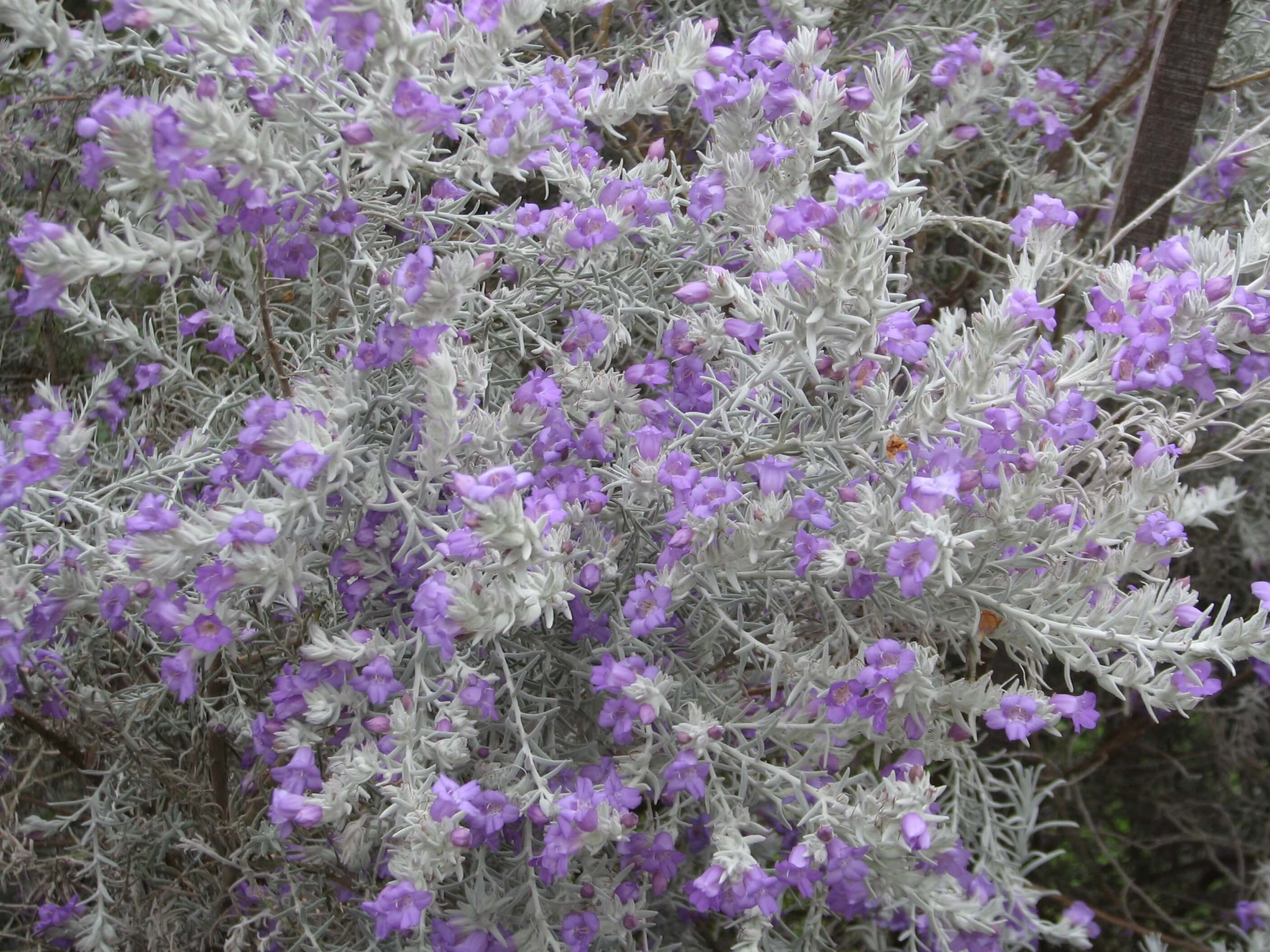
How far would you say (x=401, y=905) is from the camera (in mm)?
1651

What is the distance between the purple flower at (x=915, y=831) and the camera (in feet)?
5.39

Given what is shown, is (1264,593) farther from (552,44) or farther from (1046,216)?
(552,44)

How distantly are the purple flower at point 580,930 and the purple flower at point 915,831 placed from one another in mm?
561

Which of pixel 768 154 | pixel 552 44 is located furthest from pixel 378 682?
pixel 552 44

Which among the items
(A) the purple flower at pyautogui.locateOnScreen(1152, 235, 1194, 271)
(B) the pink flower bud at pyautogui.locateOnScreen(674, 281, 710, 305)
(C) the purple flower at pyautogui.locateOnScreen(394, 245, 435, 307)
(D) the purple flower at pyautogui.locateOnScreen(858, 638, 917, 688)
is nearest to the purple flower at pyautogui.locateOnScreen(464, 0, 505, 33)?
(C) the purple flower at pyautogui.locateOnScreen(394, 245, 435, 307)

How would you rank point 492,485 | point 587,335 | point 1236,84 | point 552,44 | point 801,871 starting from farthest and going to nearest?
point 552,44 → point 1236,84 → point 587,335 → point 801,871 → point 492,485

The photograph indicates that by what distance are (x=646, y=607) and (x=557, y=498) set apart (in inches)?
8.8

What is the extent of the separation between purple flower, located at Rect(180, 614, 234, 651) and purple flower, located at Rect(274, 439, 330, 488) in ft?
0.89

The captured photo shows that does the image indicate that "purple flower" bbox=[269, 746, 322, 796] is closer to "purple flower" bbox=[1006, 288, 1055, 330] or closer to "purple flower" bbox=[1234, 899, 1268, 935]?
"purple flower" bbox=[1006, 288, 1055, 330]

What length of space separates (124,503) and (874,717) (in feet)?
5.09

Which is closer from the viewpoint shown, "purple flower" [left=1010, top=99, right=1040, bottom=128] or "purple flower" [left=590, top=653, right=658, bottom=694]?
"purple flower" [left=590, top=653, right=658, bottom=694]

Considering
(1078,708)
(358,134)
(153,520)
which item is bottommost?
(1078,708)

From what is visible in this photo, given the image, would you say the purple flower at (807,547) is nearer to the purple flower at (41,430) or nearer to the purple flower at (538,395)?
the purple flower at (538,395)

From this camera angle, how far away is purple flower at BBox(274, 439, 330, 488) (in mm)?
1511
